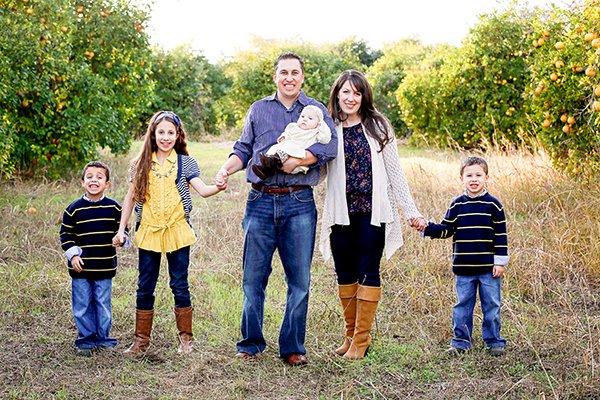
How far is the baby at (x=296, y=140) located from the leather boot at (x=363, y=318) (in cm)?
87

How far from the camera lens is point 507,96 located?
656 inches

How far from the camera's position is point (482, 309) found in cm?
501

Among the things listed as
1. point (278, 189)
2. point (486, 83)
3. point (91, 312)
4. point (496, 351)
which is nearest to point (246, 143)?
point (278, 189)

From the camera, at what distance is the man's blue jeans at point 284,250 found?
15.6ft

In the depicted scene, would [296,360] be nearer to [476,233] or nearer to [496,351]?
[496,351]

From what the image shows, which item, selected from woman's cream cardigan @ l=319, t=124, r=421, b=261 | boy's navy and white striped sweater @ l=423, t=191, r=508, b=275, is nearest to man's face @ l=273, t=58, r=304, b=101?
woman's cream cardigan @ l=319, t=124, r=421, b=261

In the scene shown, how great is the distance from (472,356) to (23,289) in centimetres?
Answer: 348

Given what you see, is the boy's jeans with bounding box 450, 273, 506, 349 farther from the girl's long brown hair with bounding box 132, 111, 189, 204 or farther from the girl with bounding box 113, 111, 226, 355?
the girl's long brown hair with bounding box 132, 111, 189, 204

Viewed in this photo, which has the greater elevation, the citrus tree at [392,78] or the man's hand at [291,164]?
the citrus tree at [392,78]

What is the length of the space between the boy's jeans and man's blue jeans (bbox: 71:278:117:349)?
2.20m

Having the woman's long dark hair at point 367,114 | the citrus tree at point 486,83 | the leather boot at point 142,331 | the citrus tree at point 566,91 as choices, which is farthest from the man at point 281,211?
the citrus tree at point 486,83

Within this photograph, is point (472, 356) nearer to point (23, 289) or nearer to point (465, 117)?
point (23, 289)

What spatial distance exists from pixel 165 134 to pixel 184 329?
1.23 m

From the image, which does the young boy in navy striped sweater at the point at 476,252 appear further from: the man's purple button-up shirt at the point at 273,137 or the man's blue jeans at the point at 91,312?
the man's blue jeans at the point at 91,312
